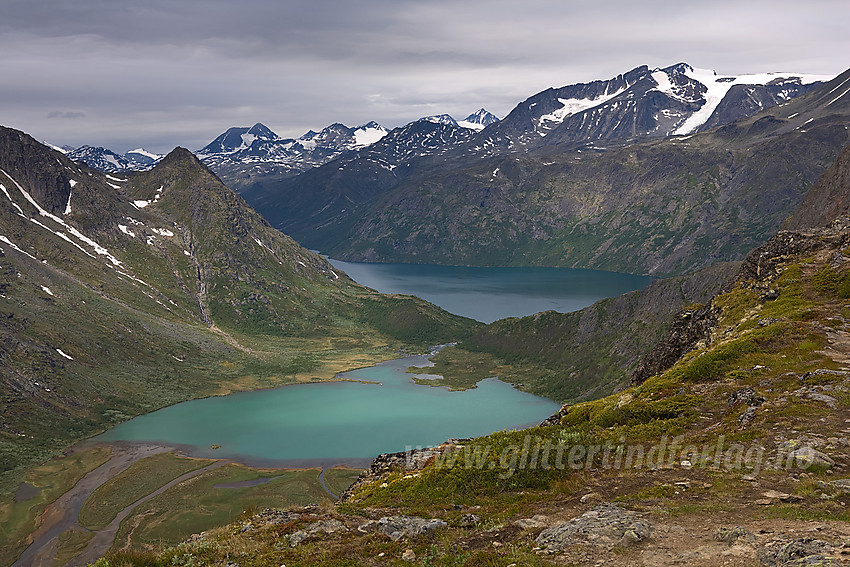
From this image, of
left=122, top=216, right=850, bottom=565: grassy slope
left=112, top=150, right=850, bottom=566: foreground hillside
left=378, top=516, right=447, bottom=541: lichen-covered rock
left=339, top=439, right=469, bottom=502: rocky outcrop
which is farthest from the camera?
left=339, top=439, right=469, bottom=502: rocky outcrop

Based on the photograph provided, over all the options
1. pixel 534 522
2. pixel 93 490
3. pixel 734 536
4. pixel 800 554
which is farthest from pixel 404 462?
pixel 93 490

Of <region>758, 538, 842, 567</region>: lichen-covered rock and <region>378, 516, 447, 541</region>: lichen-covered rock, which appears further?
<region>378, 516, 447, 541</region>: lichen-covered rock

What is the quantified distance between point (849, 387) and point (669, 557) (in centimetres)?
1962

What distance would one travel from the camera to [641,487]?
1006 inches

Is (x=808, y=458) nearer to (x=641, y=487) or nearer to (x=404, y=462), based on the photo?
(x=641, y=487)

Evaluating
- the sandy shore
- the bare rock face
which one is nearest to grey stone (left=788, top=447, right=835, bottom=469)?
the bare rock face

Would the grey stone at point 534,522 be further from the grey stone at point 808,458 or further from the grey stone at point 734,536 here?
the grey stone at point 808,458

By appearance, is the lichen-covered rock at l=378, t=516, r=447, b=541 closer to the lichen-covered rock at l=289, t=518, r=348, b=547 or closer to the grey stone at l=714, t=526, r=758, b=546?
the lichen-covered rock at l=289, t=518, r=348, b=547

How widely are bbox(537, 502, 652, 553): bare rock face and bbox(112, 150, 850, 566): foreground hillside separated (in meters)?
0.05

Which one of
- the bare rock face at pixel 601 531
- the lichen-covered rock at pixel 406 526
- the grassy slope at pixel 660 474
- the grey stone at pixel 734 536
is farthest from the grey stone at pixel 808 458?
the lichen-covered rock at pixel 406 526

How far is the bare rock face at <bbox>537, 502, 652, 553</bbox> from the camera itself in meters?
20.4

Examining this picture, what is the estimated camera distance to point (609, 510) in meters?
22.9

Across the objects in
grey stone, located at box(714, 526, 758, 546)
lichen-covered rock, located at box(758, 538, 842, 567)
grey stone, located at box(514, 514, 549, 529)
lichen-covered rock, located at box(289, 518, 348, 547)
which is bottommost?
lichen-covered rock, located at box(289, 518, 348, 547)

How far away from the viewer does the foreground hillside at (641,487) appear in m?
20.1
